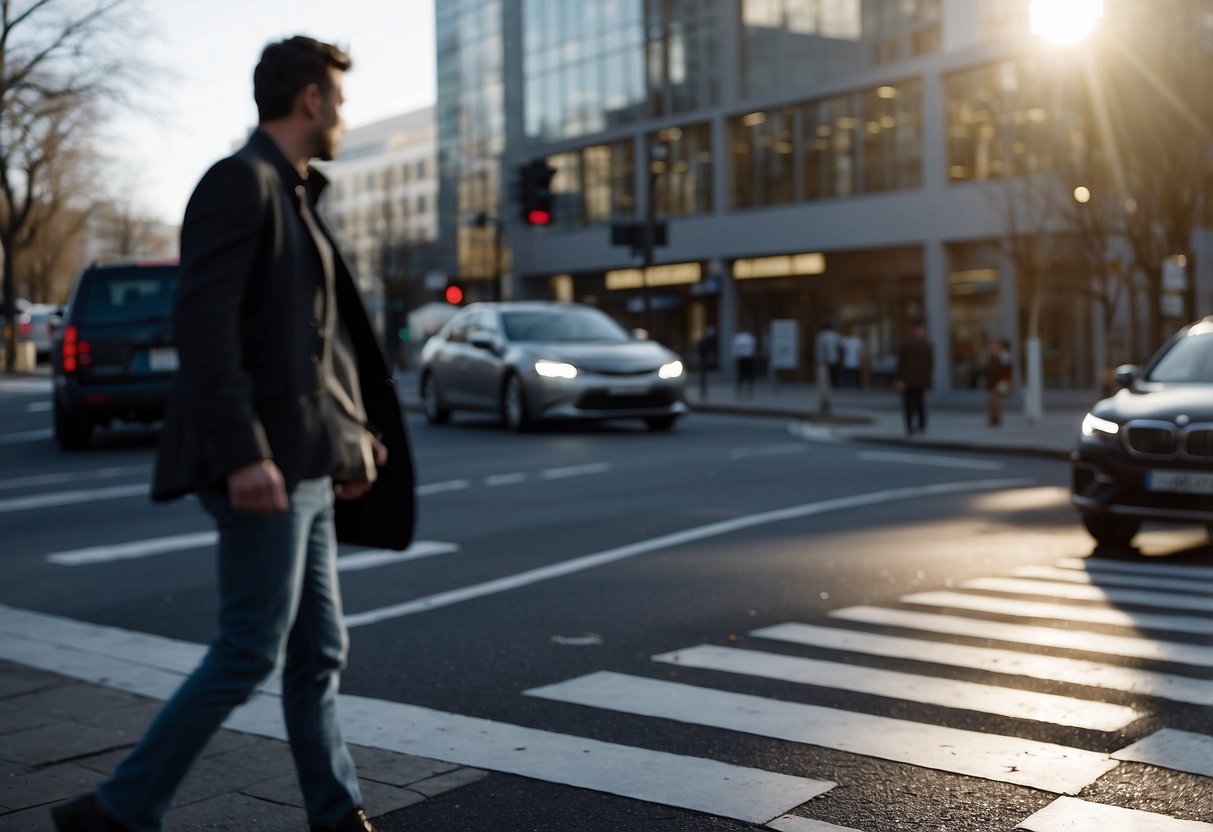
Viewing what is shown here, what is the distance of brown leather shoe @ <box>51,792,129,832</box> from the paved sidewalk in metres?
0.81

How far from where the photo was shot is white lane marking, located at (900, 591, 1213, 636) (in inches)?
281

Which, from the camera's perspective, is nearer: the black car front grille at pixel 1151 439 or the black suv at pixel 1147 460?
the black suv at pixel 1147 460

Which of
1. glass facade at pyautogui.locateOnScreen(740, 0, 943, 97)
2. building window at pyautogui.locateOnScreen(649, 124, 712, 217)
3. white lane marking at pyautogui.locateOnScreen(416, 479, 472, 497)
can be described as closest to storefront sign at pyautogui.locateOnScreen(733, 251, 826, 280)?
building window at pyautogui.locateOnScreen(649, 124, 712, 217)

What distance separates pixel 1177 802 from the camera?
4305mm

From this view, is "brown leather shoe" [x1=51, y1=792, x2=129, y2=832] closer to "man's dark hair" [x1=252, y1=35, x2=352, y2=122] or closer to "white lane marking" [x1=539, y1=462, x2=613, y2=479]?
"man's dark hair" [x1=252, y1=35, x2=352, y2=122]

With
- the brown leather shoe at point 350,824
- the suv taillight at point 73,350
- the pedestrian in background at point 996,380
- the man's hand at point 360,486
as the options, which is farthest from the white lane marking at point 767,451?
the brown leather shoe at point 350,824

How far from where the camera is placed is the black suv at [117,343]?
1747 cm

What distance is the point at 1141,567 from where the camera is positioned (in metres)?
9.31

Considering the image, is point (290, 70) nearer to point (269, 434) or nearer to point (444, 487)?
point (269, 434)

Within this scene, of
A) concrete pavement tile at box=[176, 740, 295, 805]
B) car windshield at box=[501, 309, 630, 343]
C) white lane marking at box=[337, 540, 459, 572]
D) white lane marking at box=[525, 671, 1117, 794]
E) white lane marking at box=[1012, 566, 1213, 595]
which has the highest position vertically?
car windshield at box=[501, 309, 630, 343]

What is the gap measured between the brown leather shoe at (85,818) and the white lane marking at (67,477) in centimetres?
1186

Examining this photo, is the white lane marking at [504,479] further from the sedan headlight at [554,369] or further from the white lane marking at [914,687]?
the white lane marking at [914,687]

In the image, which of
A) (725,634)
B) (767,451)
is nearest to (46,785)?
(725,634)

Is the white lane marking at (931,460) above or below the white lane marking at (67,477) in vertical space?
below
